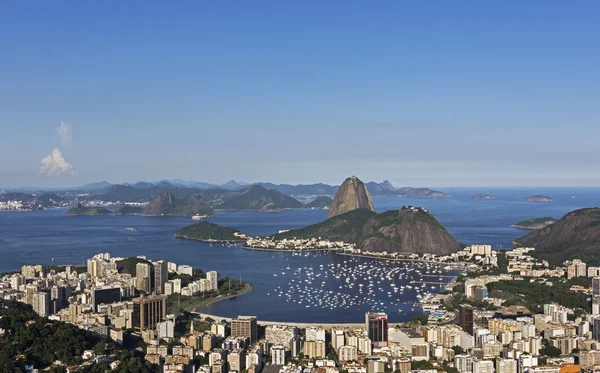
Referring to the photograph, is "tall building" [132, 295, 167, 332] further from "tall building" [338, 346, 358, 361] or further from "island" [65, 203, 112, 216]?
"island" [65, 203, 112, 216]

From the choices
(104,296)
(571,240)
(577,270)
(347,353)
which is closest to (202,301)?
(104,296)

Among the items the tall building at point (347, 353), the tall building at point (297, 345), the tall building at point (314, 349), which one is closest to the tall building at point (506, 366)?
the tall building at point (347, 353)

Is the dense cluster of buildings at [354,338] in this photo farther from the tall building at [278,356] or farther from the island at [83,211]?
the island at [83,211]

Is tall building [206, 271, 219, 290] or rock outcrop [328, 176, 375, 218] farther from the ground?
rock outcrop [328, 176, 375, 218]

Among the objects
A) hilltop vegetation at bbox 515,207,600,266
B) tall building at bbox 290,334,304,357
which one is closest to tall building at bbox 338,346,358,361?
tall building at bbox 290,334,304,357

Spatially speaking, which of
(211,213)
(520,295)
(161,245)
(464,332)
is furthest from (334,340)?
(211,213)
